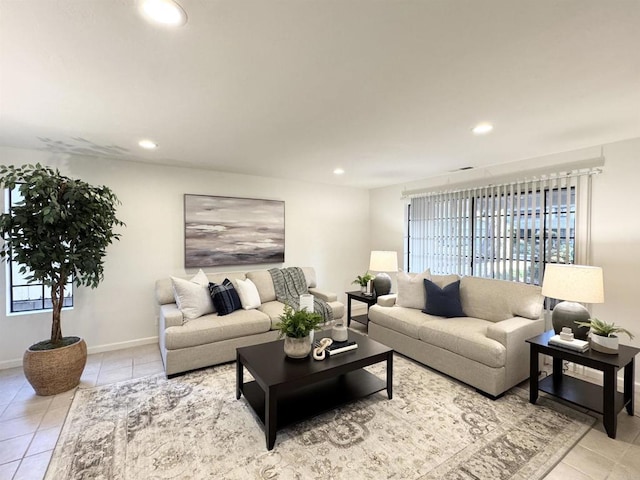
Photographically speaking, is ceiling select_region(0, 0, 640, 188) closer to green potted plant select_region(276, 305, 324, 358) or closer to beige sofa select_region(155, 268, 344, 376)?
green potted plant select_region(276, 305, 324, 358)

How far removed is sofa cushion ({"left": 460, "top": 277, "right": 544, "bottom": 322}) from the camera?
299 cm

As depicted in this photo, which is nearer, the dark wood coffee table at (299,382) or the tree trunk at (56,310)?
the dark wood coffee table at (299,382)

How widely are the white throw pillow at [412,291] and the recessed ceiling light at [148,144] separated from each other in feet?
10.6

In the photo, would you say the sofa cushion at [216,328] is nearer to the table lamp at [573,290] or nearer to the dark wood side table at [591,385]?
the dark wood side table at [591,385]

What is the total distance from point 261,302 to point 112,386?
1787 millimetres

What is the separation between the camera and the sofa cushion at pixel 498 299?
2.99m

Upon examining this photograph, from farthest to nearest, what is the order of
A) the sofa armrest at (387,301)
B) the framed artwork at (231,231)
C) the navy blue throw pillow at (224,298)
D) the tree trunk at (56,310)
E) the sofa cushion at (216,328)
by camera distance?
the framed artwork at (231,231) < the sofa armrest at (387,301) < the navy blue throw pillow at (224,298) < the sofa cushion at (216,328) < the tree trunk at (56,310)

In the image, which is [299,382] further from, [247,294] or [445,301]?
[445,301]

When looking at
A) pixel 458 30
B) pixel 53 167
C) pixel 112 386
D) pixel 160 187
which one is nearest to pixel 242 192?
pixel 160 187

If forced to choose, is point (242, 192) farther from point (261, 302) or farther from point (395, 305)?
point (395, 305)

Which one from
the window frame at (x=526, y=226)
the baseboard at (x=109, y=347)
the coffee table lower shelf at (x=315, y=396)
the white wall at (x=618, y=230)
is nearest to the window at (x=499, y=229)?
the window frame at (x=526, y=226)

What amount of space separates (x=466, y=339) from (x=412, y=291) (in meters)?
1.04

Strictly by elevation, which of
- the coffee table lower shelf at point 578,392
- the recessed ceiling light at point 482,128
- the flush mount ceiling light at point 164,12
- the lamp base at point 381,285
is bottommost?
the coffee table lower shelf at point 578,392

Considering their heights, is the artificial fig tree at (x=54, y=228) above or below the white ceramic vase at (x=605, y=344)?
above
